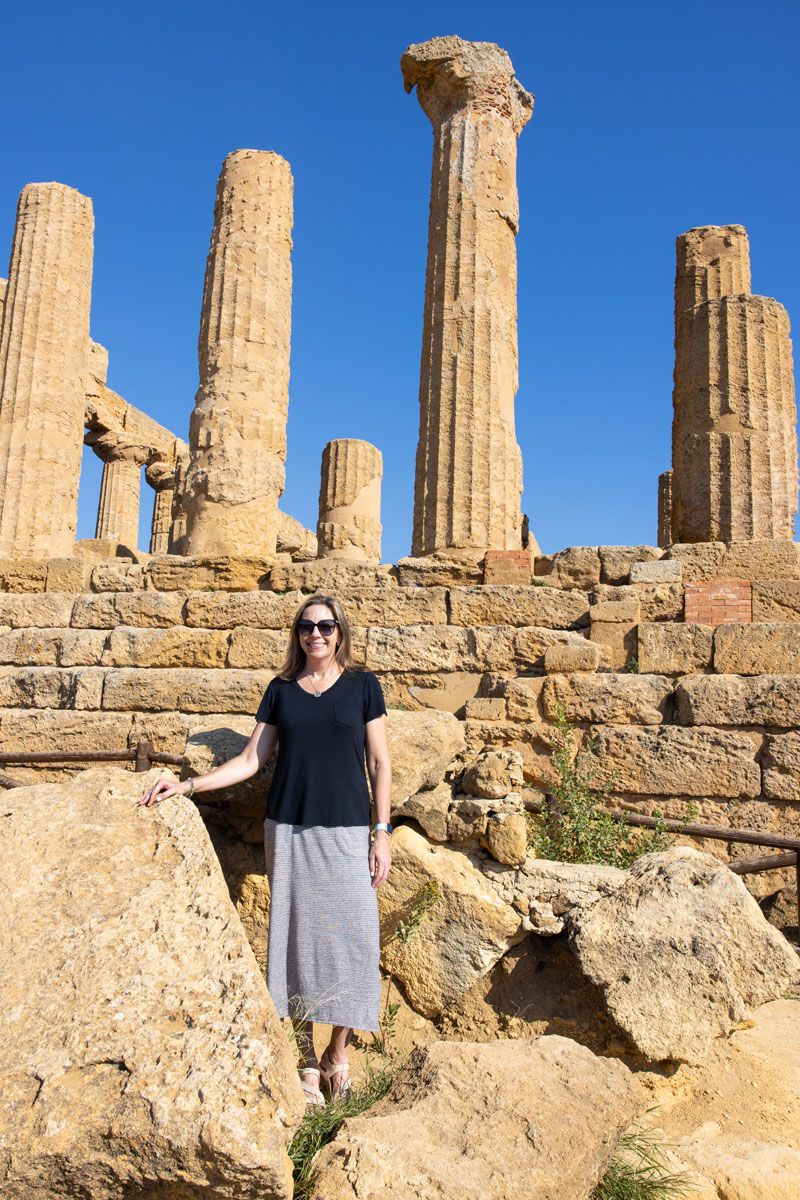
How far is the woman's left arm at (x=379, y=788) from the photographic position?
346cm

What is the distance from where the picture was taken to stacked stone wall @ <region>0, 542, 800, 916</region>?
240 inches

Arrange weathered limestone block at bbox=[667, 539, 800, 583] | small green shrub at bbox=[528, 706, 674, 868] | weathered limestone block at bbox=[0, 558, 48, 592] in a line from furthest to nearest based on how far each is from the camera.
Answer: weathered limestone block at bbox=[0, 558, 48, 592] < weathered limestone block at bbox=[667, 539, 800, 583] < small green shrub at bbox=[528, 706, 674, 868]

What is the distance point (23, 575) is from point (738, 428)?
7.62 meters

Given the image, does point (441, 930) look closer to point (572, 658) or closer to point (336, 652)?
point (336, 652)

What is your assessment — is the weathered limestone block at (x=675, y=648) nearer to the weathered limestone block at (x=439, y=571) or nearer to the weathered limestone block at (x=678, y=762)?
the weathered limestone block at (x=678, y=762)

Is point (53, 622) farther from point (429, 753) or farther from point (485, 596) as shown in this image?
point (429, 753)

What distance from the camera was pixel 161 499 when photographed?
74.3 ft

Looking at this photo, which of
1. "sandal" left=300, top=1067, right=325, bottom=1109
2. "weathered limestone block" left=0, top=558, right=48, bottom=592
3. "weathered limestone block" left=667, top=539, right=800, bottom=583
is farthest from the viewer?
"weathered limestone block" left=0, top=558, right=48, bottom=592

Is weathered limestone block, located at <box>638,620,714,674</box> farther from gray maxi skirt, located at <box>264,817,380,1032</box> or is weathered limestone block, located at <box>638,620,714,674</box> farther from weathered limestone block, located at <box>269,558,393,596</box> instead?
gray maxi skirt, located at <box>264,817,380,1032</box>

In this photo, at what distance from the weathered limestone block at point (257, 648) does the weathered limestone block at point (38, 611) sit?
6.52ft

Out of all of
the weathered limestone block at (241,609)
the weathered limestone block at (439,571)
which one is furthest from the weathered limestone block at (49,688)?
the weathered limestone block at (439,571)

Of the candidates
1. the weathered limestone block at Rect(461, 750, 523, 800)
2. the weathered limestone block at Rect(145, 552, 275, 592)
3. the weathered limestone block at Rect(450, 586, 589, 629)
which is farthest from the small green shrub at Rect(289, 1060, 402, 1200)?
the weathered limestone block at Rect(145, 552, 275, 592)

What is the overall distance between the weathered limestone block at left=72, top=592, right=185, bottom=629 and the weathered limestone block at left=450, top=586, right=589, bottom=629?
2646 millimetres

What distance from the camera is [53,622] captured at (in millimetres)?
8719
